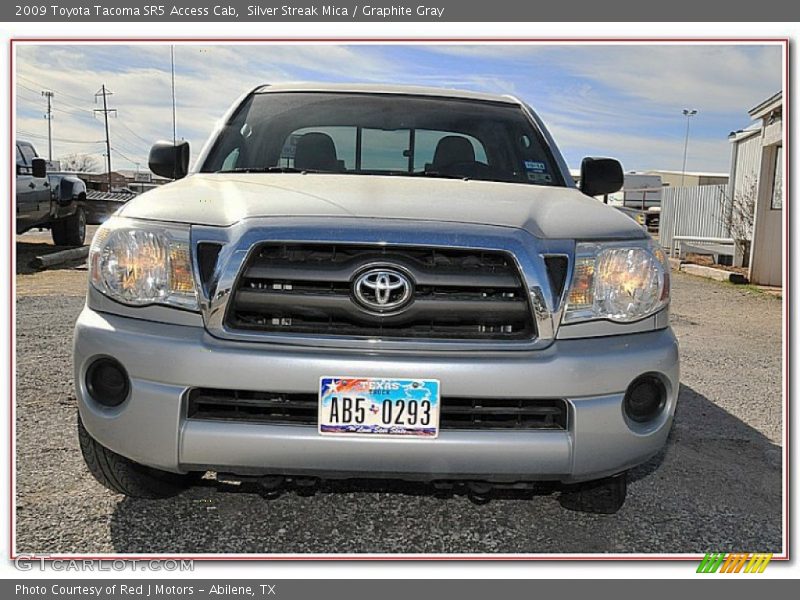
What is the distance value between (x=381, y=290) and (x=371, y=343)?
0.56ft

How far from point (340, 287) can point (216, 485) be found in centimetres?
98

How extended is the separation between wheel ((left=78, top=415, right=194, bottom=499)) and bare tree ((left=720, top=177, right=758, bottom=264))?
13032 millimetres

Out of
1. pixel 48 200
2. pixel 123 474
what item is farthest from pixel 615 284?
pixel 48 200

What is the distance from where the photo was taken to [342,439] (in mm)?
2336

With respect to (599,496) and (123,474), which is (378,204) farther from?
(599,496)

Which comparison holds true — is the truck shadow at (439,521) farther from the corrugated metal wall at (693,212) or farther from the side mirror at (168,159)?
the corrugated metal wall at (693,212)

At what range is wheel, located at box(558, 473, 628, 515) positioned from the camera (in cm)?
283

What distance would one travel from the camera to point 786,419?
133 inches

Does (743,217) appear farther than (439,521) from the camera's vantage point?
Yes

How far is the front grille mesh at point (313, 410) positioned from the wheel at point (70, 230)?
13.7m

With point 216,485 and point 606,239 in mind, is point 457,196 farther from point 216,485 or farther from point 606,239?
point 216,485

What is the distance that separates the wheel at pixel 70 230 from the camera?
14.8 m

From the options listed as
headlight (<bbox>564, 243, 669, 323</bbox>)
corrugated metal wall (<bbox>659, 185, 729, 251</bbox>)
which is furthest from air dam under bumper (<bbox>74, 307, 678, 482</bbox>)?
corrugated metal wall (<bbox>659, 185, 729, 251</bbox>)

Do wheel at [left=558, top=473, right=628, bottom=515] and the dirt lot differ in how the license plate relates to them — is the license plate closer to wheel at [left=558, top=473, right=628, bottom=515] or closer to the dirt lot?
the dirt lot
